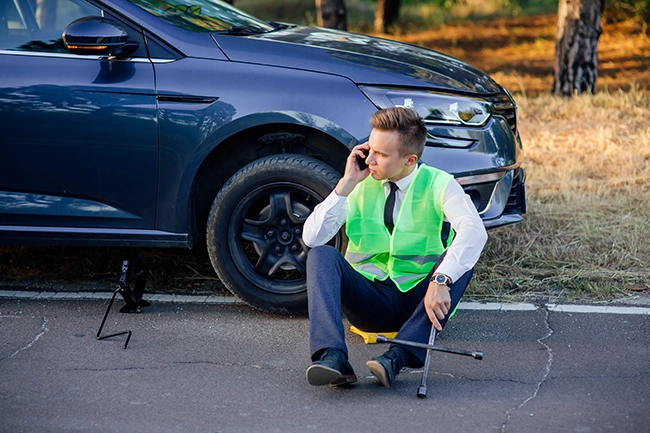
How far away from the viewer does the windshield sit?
189 inches

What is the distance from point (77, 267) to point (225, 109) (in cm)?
183

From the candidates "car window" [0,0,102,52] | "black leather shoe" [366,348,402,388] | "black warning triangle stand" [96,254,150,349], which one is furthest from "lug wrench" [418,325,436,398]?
"car window" [0,0,102,52]

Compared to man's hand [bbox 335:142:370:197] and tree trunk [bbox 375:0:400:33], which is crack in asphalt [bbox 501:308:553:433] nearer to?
man's hand [bbox 335:142:370:197]

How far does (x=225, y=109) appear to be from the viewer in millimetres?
4508

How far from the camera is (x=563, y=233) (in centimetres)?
A: 581

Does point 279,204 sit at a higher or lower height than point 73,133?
lower

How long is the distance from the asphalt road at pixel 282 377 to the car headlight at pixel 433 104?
1.09 metres

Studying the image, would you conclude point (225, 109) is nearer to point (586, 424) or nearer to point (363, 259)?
point (363, 259)

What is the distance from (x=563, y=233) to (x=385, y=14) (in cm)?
1317

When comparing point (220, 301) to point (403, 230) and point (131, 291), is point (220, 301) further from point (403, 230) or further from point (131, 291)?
point (403, 230)

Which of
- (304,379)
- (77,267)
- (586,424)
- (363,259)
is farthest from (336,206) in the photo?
(77,267)

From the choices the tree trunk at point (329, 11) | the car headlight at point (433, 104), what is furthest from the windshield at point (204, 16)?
the tree trunk at point (329, 11)

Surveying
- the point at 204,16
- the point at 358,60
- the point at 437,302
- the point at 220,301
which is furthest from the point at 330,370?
the point at 204,16

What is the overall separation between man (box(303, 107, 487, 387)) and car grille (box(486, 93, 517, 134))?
3.30ft
